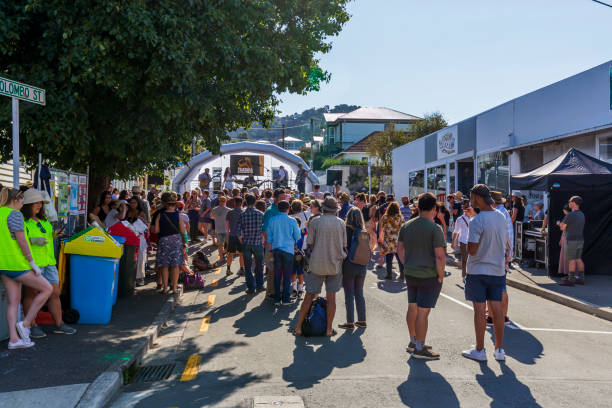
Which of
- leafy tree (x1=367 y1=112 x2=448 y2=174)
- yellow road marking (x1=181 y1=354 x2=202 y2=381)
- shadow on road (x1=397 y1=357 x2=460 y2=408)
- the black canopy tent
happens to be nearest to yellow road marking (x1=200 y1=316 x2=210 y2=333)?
yellow road marking (x1=181 y1=354 x2=202 y2=381)

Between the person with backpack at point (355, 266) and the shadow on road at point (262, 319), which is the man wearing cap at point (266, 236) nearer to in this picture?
the shadow on road at point (262, 319)

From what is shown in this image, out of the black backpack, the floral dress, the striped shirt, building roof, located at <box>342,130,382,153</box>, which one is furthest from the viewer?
building roof, located at <box>342,130,382,153</box>

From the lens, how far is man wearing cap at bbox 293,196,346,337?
760cm

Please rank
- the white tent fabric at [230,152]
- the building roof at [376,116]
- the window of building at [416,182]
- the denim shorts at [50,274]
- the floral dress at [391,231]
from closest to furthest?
the denim shorts at [50,274] < the floral dress at [391,231] < the window of building at [416,182] < the white tent fabric at [230,152] < the building roof at [376,116]

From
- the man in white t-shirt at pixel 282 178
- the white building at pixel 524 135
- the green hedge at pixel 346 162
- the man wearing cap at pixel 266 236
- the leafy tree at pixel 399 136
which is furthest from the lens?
the green hedge at pixel 346 162

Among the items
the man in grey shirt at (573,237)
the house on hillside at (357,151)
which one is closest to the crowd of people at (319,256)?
the man in grey shirt at (573,237)

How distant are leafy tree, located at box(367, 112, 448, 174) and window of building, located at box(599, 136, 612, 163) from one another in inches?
1295

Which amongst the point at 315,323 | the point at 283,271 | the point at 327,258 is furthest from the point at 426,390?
the point at 283,271

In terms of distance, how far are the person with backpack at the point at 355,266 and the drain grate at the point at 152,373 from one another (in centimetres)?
267

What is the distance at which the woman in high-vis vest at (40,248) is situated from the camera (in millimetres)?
6824

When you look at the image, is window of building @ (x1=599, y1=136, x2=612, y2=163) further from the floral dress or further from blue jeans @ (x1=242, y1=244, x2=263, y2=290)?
blue jeans @ (x1=242, y1=244, x2=263, y2=290)

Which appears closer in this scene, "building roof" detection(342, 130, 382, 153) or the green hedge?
the green hedge

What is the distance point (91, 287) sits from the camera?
7.98 m

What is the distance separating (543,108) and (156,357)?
15.2 metres
